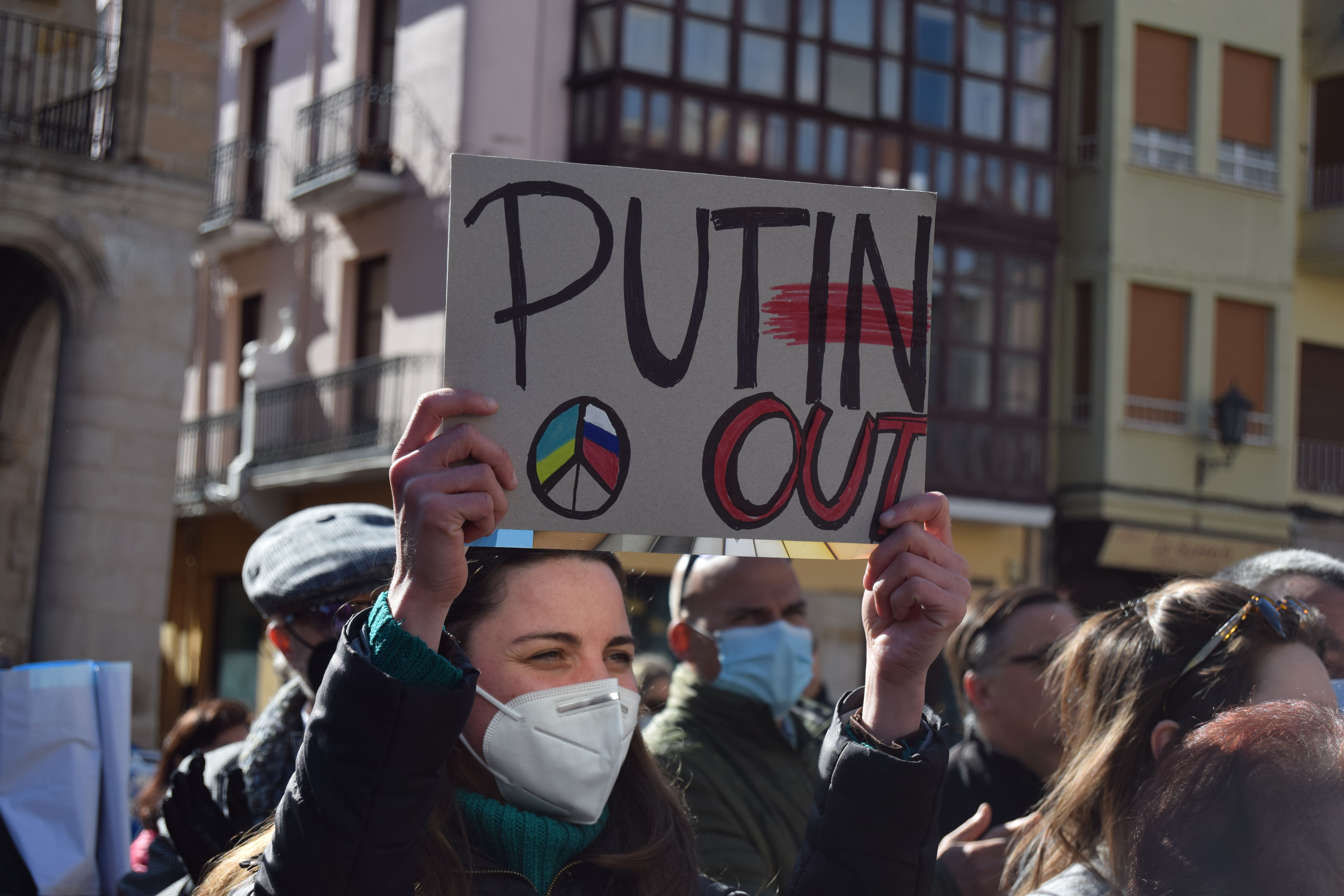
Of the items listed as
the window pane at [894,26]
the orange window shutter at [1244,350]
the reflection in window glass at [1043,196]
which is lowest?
the orange window shutter at [1244,350]

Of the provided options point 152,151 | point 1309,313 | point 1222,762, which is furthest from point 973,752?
point 1309,313

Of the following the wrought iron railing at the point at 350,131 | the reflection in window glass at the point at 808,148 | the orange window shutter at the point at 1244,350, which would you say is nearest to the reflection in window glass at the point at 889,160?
Answer: the reflection in window glass at the point at 808,148

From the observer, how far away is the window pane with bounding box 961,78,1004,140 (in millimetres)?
19859

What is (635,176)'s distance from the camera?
237cm

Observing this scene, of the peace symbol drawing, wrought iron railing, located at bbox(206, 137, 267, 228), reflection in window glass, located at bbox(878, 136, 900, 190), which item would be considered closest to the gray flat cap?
the peace symbol drawing

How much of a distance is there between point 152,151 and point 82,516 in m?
2.81

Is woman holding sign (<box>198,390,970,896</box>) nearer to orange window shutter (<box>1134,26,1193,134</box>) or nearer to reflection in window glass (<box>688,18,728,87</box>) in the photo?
reflection in window glass (<box>688,18,728,87</box>)

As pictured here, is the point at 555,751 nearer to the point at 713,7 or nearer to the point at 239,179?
the point at 713,7

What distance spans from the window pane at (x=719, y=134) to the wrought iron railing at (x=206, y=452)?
7914 millimetres

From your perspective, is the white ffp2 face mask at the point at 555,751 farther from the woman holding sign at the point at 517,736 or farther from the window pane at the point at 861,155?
the window pane at the point at 861,155

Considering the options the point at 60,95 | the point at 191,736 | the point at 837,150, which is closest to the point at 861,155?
the point at 837,150

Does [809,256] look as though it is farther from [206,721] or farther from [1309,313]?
[1309,313]

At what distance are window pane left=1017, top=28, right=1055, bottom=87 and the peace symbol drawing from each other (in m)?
19.0

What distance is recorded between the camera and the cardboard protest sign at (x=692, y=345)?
2.30 meters
